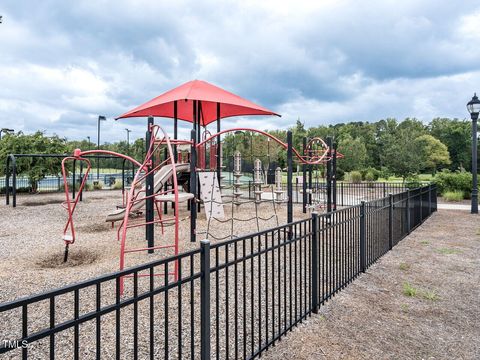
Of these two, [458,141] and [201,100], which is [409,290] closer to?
[201,100]

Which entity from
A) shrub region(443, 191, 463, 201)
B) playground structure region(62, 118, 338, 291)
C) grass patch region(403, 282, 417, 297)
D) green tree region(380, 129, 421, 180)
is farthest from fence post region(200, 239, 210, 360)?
green tree region(380, 129, 421, 180)

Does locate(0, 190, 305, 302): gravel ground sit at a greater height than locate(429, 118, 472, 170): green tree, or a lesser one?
lesser

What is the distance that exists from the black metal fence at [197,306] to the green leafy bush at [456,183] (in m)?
12.9

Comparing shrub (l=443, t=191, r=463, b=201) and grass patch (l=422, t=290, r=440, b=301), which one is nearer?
grass patch (l=422, t=290, r=440, b=301)

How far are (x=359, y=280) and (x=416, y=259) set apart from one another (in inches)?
73.6

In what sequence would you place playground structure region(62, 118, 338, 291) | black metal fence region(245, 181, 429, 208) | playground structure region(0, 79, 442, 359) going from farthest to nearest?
black metal fence region(245, 181, 429, 208)
playground structure region(62, 118, 338, 291)
playground structure region(0, 79, 442, 359)

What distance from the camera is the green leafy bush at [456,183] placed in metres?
15.8

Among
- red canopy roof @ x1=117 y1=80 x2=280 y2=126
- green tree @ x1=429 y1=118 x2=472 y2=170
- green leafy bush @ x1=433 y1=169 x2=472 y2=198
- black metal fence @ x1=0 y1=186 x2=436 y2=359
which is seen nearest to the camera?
black metal fence @ x1=0 y1=186 x2=436 y2=359

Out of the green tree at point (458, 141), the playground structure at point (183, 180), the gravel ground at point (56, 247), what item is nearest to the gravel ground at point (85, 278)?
the gravel ground at point (56, 247)

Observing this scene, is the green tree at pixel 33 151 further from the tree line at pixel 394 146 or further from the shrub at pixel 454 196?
the shrub at pixel 454 196

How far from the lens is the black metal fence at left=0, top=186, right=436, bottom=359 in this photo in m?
1.73

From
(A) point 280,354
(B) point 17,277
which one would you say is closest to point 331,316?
(A) point 280,354

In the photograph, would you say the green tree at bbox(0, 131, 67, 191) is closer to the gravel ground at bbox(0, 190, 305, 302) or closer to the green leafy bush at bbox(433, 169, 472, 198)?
the gravel ground at bbox(0, 190, 305, 302)

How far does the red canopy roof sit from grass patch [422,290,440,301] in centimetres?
691
